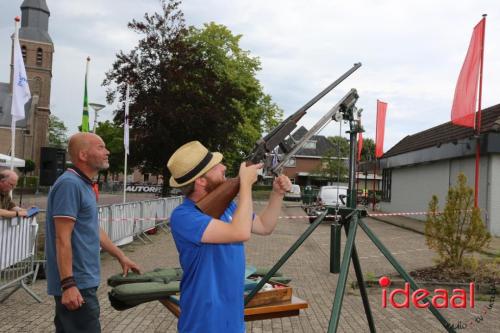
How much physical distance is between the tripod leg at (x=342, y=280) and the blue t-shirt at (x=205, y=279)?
641mm

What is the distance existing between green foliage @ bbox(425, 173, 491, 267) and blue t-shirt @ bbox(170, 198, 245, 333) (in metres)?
7.13

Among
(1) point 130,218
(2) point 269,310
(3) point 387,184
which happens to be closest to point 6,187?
(2) point 269,310

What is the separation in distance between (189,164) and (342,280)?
4.20 ft

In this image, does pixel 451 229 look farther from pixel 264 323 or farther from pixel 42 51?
pixel 42 51

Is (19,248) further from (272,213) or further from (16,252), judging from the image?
(272,213)

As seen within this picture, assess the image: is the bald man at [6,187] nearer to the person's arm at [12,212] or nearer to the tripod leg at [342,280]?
the person's arm at [12,212]

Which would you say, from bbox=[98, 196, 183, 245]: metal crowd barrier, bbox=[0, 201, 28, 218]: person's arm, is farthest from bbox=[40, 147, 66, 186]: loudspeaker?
bbox=[0, 201, 28, 218]: person's arm

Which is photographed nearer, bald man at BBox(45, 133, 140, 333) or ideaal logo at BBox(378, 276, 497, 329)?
bald man at BBox(45, 133, 140, 333)

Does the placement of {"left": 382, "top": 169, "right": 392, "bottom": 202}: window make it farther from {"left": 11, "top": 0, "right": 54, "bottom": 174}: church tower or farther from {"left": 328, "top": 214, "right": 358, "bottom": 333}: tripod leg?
{"left": 11, "top": 0, "right": 54, "bottom": 174}: church tower

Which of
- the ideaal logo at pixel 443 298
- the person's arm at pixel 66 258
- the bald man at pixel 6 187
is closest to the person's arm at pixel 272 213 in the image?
the person's arm at pixel 66 258

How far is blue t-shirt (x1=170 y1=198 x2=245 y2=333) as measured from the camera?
2.46 metres

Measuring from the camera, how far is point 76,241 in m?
3.06

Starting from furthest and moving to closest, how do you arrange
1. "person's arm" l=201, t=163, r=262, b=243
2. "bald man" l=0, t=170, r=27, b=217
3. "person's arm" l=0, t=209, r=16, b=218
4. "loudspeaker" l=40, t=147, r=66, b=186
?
1. "loudspeaker" l=40, t=147, r=66, b=186
2. "bald man" l=0, t=170, r=27, b=217
3. "person's arm" l=0, t=209, r=16, b=218
4. "person's arm" l=201, t=163, r=262, b=243

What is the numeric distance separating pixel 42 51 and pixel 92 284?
77.1 meters
